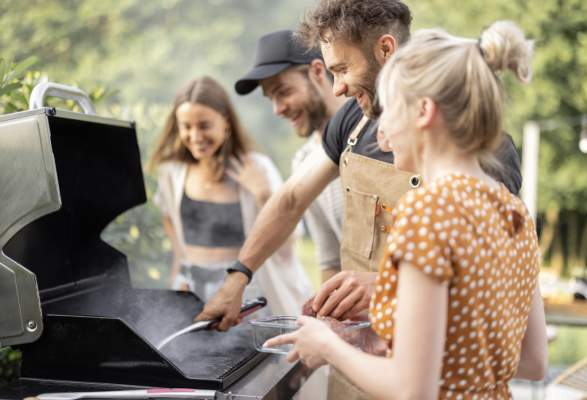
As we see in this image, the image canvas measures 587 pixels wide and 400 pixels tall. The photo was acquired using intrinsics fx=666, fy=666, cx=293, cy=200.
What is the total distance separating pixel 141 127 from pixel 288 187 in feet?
9.59

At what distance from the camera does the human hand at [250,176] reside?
3.51m

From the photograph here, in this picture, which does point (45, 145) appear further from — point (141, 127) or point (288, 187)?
point (141, 127)

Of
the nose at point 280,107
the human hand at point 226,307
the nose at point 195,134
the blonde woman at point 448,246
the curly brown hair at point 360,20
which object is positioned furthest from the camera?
the nose at point 195,134

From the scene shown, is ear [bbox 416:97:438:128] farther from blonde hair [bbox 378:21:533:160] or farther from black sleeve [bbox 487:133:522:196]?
black sleeve [bbox 487:133:522:196]

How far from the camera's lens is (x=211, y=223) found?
141 inches

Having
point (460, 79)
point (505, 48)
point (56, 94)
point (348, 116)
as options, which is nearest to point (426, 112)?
point (460, 79)

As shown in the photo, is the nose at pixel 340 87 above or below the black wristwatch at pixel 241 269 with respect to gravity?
above

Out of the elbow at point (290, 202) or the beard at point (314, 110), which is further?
the beard at point (314, 110)

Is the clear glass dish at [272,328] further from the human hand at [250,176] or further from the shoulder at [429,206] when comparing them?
the human hand at [250,176]

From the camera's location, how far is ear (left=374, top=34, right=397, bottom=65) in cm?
173

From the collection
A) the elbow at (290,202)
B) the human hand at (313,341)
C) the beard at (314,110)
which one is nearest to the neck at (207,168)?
the beard at (314,110)

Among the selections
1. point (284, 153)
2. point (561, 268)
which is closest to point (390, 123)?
point (561, 268)

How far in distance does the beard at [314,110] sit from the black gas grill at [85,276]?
105 cm

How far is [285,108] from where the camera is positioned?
303 centimetres
